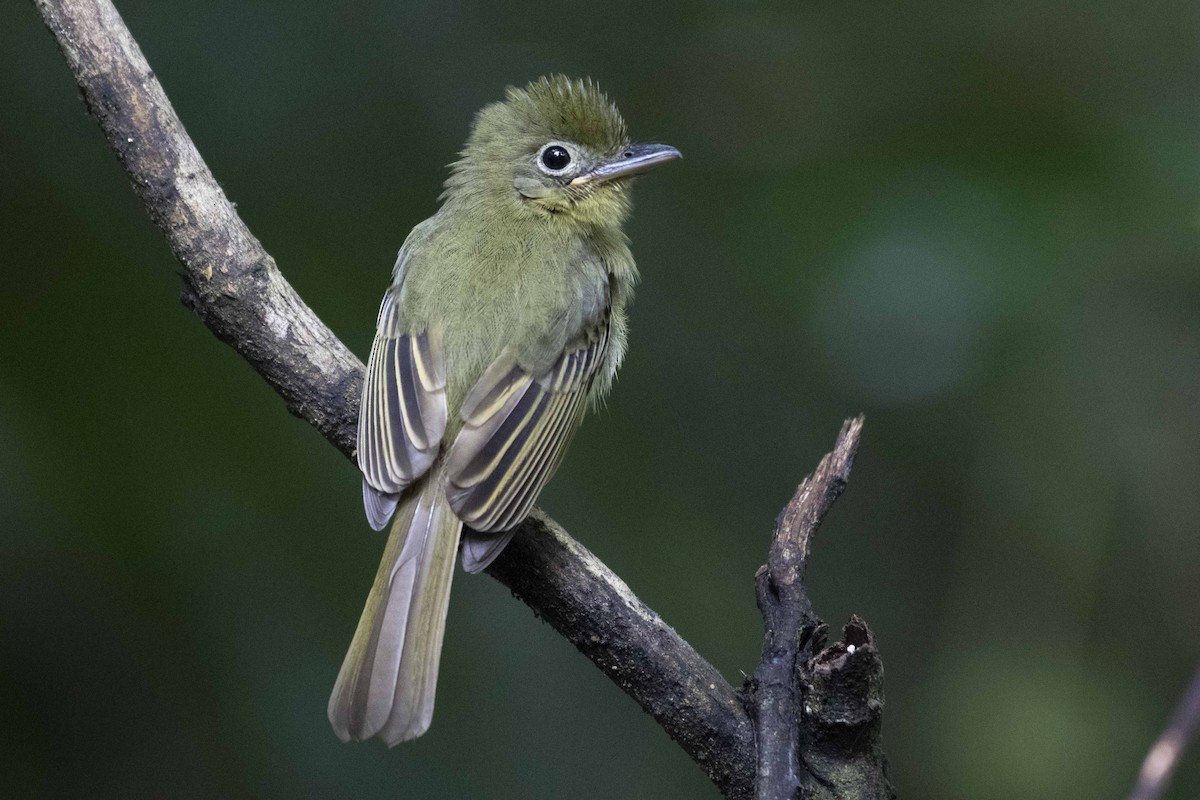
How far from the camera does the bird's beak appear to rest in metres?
3.63

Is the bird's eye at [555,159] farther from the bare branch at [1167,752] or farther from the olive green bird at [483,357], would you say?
the bare branch at [1167,752]

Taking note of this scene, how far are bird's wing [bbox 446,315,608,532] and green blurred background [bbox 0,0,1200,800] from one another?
1173 mm

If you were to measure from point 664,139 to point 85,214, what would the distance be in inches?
80.4

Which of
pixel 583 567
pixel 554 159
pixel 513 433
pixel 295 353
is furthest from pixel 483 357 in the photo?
pixel 554 159

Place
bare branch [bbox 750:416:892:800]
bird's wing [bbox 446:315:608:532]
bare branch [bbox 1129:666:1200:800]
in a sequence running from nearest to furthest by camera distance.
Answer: bare branch [bbox 1129:666:1200:800], bare branch [bbox 750:416:892:800], bird's wing [bbox 446:315:608:532]

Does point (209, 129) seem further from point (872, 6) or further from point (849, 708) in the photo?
point (849, 708)

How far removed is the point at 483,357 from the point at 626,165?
0.90 m

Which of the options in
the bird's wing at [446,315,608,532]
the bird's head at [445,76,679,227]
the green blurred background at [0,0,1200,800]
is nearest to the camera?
the bird's wing at [446,315,608,532]

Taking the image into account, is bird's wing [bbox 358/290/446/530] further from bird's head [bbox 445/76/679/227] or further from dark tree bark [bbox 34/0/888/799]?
bird's head [bbox 445/76/679/227]

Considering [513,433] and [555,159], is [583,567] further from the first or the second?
[555,159]

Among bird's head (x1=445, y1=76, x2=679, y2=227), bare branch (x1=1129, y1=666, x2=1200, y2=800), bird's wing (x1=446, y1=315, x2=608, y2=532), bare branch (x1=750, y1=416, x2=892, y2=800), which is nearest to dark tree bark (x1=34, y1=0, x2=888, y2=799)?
bare branch (x1=750, y1=416, x2=892, y2=800)

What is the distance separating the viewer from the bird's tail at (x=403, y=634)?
2502 mm

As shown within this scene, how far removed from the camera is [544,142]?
146 inches

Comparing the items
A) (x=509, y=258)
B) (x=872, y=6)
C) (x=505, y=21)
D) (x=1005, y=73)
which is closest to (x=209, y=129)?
(x=505, y=21)
